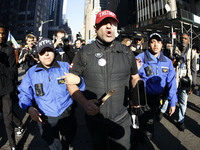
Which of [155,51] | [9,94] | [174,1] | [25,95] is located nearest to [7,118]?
[9,94]

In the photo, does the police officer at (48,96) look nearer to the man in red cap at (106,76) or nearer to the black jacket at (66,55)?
the man in red cap at (106,76)

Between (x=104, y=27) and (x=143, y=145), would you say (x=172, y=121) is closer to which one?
(x=143, y=145)

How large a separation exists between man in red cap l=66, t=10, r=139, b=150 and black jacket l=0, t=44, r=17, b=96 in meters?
1.99

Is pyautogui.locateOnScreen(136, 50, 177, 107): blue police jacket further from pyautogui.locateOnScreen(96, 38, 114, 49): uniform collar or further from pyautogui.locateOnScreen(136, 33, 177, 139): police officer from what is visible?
pyautogui.locateOnScreen(96, 38, 114, 49): uniform collar

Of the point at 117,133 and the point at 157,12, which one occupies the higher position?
the point at 157,12

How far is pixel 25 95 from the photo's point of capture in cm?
212

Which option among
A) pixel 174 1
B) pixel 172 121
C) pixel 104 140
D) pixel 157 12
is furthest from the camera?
pixel 157 12

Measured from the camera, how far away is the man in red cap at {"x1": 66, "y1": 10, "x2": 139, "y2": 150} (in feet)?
5.73

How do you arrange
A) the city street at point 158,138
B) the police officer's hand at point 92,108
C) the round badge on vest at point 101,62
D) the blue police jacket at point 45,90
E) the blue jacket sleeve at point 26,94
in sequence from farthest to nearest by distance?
1. the city street at point 158,138
2. the blue police jacket at point 45,90
3. the blue jacket sleeve at point 26,94
4. the round badge on vest at point 101,62
5. the police officer's hand at point 92,108

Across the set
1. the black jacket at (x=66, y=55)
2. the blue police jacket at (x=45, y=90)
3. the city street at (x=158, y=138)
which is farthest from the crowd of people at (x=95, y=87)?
the black jacket at (x=66, y=55)

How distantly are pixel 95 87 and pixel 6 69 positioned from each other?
7.45ft

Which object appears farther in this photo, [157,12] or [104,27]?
[157,12]

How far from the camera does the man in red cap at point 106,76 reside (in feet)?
5.73

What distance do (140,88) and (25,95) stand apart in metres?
1.64
